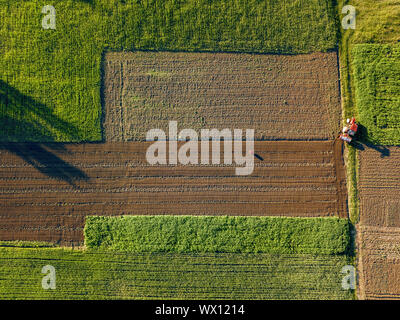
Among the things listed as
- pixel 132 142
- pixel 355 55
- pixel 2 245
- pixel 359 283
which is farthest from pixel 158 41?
pixel 359 283

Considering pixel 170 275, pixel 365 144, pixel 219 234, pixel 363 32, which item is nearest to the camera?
pixel 170 275

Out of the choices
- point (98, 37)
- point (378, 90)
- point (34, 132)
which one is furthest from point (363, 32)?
point (34, 132)

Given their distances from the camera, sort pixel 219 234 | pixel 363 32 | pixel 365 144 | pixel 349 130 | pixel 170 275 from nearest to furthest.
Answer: pixel 170 275 → pixel 219 234 → pixel 349 130 → pixel 365 144 → pixel 363 32

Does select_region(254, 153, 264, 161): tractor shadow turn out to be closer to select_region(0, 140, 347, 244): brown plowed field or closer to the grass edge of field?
select_region(0, 140, 347, 244): brown plowed field

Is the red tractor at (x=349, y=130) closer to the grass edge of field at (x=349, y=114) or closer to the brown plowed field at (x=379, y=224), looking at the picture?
the grass edge of field at (x=349, y=114)

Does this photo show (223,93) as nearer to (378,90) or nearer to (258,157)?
(258,157)
